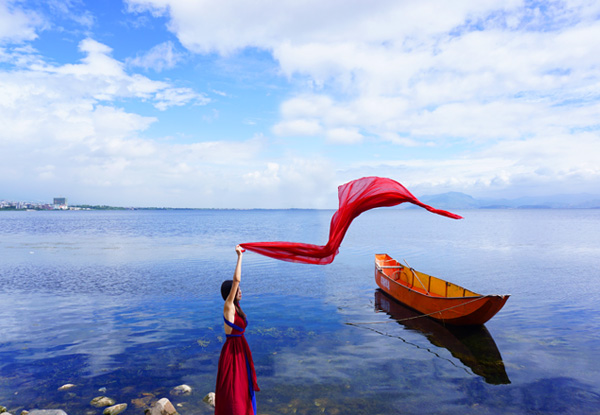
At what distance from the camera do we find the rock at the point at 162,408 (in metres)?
8.61

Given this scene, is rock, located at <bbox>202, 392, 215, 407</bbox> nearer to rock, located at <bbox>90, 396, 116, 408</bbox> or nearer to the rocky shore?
the rocky shore

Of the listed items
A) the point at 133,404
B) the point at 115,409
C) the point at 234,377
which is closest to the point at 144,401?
the point at 133,404

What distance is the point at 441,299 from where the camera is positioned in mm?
16031

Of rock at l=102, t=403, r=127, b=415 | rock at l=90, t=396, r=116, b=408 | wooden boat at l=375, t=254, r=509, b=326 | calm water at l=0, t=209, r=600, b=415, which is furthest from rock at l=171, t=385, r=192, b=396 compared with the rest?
wooden boat at l=375, t=254, r=509, b=326

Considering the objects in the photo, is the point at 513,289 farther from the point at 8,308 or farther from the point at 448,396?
the point at 8,308

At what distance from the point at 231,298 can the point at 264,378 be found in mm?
6444

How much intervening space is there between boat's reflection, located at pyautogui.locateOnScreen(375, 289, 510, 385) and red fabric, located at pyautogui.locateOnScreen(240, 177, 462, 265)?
7556 mm

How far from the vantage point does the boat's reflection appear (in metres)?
11.8

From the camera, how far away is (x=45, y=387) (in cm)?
1026

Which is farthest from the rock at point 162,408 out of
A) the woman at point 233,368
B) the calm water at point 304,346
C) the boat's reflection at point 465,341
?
the boat's reflection at point 465,341

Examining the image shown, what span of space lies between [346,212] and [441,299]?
1106 centimetres

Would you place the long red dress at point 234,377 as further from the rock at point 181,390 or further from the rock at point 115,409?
the rock at point 181,390

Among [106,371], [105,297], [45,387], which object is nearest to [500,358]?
[106,371]

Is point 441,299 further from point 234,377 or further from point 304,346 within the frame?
point 234,377
